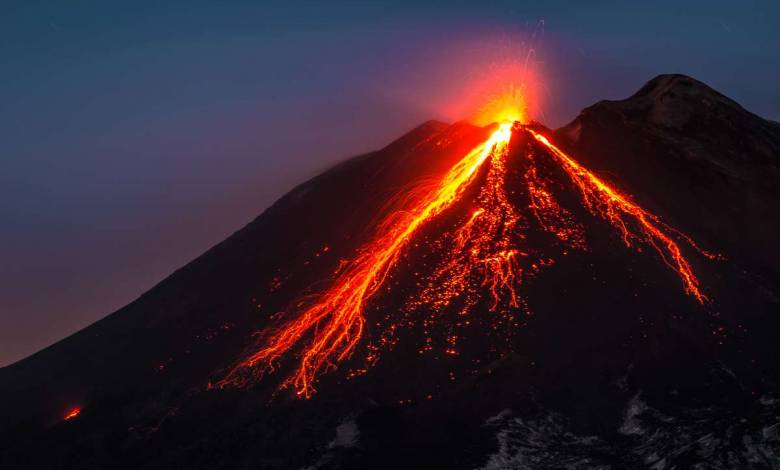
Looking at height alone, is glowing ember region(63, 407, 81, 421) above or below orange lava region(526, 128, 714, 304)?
above

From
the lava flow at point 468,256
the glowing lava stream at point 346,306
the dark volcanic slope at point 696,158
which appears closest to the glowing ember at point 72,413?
the lava flow at point 468,256

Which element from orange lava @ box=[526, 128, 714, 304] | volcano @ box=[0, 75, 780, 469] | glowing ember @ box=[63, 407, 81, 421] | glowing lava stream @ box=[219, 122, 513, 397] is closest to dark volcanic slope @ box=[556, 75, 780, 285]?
volcano @ box=[0, 75, 780, 469]

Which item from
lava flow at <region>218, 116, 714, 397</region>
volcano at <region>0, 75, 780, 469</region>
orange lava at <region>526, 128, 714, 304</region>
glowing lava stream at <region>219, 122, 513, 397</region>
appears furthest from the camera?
orange lava at <region>526, 128, 714, 304</region>

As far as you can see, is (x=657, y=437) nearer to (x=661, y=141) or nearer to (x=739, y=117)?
(x=661, y=141)

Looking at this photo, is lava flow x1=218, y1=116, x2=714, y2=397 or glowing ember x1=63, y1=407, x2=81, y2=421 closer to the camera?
lava flow x1=218, y1=116, x2=714, y2=397

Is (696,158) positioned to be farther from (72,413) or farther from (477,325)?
(72,413)

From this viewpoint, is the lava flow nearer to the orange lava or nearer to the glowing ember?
the orange lava

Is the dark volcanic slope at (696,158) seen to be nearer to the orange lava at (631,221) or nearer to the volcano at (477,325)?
the volcano at (477,325)
